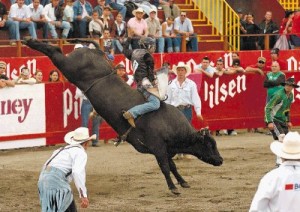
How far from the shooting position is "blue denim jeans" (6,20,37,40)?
77.2 ft

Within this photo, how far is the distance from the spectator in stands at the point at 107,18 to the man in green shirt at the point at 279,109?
345 inches

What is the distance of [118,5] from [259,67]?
413 cm

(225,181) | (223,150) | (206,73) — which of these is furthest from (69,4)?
(225,181)

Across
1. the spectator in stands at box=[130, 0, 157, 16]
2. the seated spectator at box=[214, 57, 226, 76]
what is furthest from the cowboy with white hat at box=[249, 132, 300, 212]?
the spectator in stands at box=[130, 0, 157, 16]

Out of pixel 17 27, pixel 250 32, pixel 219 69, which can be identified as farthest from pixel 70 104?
pixel 250 32

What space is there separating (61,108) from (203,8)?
28.9 feet

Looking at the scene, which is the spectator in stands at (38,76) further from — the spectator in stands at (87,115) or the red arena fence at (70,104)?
the spectator in stands at (87,115)

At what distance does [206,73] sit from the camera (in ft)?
76.2

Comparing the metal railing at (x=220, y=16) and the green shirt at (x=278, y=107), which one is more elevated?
the metal railing at (x=220, y=16)

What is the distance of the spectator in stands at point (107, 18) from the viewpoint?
25.1 m

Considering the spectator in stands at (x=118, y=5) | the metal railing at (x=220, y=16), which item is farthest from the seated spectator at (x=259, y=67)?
the metal railing at (x=220, y=16)

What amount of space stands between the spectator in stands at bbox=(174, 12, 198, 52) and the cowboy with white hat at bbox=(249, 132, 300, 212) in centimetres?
1739

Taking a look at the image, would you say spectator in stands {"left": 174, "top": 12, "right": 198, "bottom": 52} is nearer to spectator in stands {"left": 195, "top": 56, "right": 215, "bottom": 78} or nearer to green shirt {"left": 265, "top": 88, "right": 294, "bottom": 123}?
spectator in stands {"left": 195, "top": 56, "right": 215, "bottom": 78}

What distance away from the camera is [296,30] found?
2803cm
